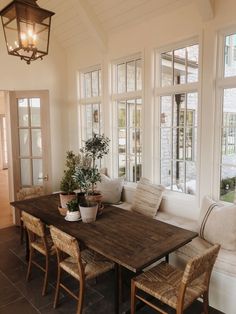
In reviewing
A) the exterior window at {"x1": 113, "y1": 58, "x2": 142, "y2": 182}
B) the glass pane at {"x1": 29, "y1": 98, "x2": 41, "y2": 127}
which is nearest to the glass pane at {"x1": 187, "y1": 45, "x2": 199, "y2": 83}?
the exterior window at {"x1": 113, "y1": 58, "x2": 142, "y2": 182}

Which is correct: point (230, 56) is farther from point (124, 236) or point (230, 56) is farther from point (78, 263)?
point (78, 263)

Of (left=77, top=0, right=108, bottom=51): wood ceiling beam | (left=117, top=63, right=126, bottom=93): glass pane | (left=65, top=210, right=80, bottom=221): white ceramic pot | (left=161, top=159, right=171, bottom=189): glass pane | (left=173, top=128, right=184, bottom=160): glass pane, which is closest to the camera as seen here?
(left=65, top=210, right=80, bottom=221): white ceramic pot

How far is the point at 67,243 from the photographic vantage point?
2193 mm

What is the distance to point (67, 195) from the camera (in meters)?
2.97

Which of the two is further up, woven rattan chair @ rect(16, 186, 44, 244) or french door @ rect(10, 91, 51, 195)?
french door @ rect(10, 91, 51, 195)

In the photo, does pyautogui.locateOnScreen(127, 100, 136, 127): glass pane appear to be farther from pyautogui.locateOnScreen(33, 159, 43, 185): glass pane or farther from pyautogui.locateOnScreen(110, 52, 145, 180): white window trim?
pyautogui.locateOnScreen(33, 159, 43, 185): glass pane

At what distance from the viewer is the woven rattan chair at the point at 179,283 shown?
1.83m

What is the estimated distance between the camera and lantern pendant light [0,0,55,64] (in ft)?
6.71

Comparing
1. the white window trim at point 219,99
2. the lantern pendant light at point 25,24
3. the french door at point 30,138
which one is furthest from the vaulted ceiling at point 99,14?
the lantern pendant light at point 25,24

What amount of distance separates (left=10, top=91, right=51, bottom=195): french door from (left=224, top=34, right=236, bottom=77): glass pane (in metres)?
2.88

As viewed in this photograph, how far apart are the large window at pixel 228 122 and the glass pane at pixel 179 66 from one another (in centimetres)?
56

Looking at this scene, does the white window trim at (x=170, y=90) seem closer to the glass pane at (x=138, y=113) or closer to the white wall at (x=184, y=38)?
the white wall at (x=184, y=38)

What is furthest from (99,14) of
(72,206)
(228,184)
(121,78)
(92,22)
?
(228,184)

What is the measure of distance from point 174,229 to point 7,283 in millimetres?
1940
